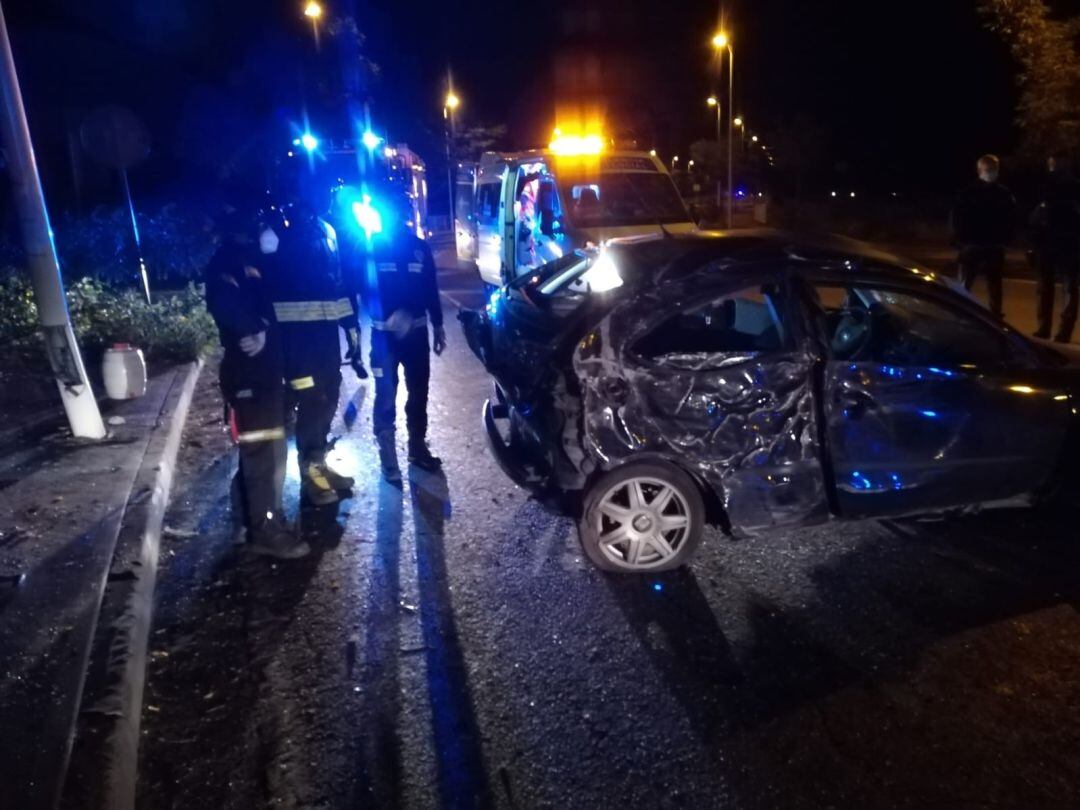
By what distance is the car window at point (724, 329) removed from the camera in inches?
160

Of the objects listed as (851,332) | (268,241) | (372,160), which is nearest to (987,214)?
(851,332)

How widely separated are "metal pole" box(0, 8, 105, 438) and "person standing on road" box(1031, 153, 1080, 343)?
8.37 meters

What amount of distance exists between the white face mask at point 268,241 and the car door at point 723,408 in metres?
1.73

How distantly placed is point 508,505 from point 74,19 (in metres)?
18.2

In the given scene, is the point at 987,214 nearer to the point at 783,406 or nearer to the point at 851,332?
the point at 851,332

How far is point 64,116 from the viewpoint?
18.3 metres

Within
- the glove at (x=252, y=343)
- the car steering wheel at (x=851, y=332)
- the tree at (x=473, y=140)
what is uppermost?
the tree at (x=473, y=140)

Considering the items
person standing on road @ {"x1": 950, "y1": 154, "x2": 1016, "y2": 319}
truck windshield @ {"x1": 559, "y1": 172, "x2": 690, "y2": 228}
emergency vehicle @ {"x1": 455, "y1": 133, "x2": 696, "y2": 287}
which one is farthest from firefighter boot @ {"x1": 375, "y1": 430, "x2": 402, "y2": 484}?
person standing on road @ {"x1": 950, "y1": 154, "x2": 1016, "y2": 319}

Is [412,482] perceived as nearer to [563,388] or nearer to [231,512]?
[231,512]

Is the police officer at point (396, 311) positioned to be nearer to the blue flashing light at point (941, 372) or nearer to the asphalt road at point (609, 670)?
the asphalt road at point (609, 670)

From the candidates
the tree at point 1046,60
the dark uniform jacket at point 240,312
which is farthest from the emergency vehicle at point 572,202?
the tree at point 1046,60

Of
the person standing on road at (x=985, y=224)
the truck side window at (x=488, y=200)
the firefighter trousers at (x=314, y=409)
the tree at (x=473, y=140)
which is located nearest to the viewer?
the firefighter trousers at (x=314, y=409)

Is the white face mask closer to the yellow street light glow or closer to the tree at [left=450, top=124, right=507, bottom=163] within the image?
the yellow street light glow

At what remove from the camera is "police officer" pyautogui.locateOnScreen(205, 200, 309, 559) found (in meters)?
4.17
